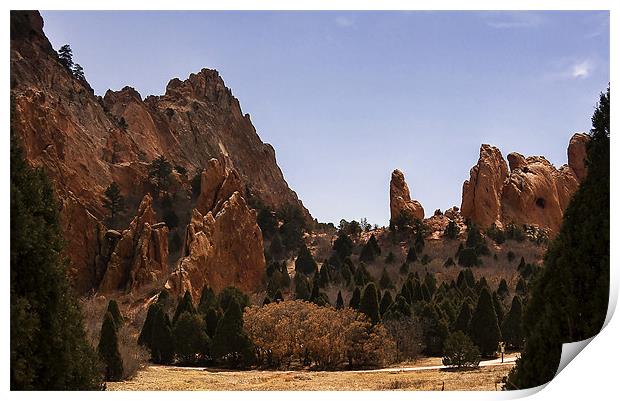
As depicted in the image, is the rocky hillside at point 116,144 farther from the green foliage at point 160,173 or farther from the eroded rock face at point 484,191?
the eroded rock face at point 484,191

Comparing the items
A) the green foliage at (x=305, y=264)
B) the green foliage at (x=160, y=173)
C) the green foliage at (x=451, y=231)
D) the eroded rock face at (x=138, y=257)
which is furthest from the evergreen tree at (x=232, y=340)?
the green foliage at (x=451, y=231)

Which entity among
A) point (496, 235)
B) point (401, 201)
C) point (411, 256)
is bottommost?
point (411, 256)

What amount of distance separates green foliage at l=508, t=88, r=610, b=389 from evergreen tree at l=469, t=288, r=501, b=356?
14.0m

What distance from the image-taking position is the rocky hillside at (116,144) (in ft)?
113

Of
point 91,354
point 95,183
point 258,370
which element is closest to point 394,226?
point 95,183

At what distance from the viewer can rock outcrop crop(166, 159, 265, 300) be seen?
32344 millimetres

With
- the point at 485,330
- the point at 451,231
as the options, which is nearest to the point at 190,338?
the point at 485,330

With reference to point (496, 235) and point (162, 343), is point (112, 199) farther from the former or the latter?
point (496, 235)

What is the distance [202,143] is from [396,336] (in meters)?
46.8

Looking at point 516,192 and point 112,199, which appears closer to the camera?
point 112,199

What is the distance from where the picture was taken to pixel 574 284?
7.44 m

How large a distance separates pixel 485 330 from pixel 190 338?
A: 984 cm

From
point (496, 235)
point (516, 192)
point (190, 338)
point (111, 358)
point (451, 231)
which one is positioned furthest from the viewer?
point (516, 192)

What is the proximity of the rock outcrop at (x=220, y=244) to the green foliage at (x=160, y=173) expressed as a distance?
331 inches
